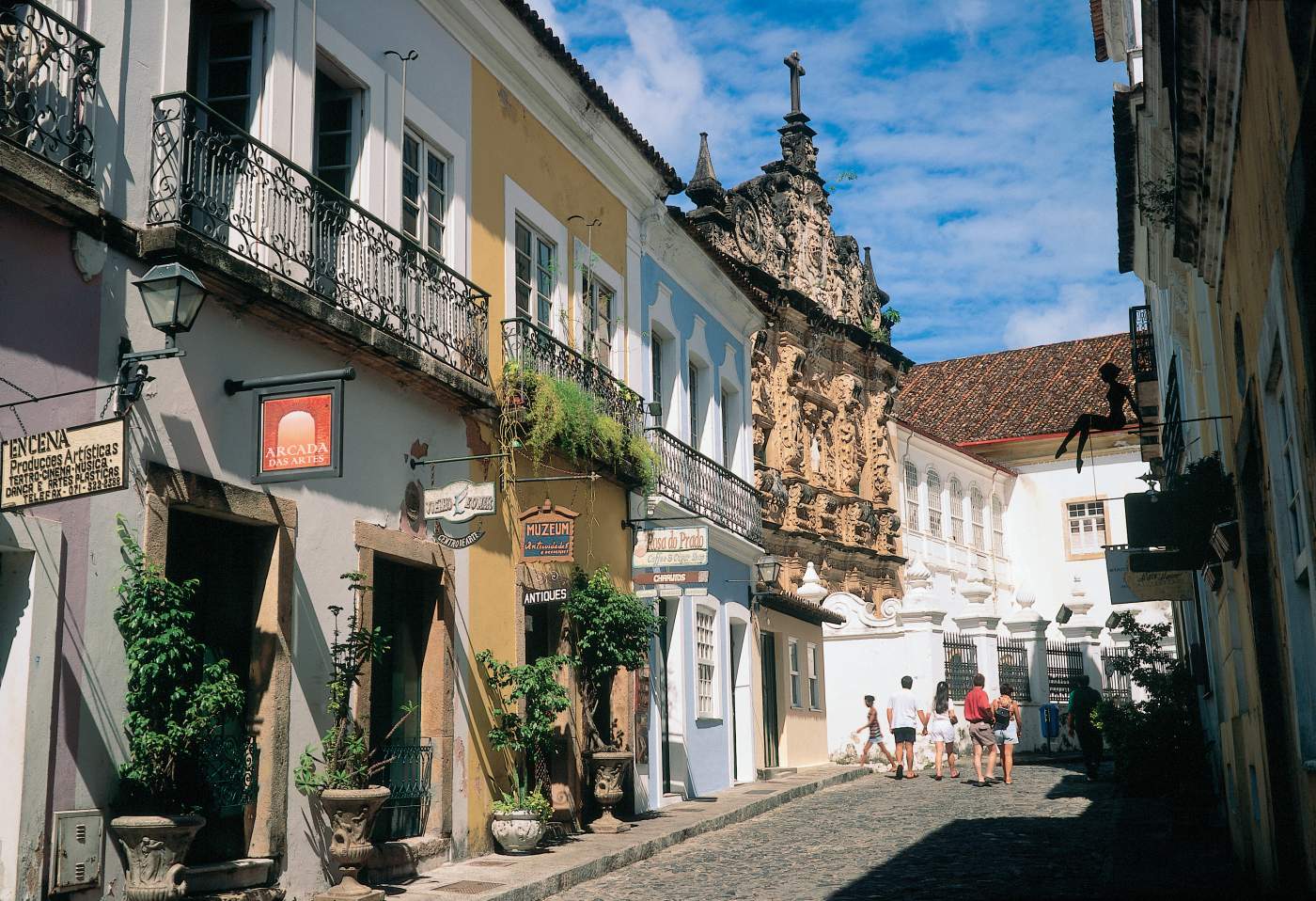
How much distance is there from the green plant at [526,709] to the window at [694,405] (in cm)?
722

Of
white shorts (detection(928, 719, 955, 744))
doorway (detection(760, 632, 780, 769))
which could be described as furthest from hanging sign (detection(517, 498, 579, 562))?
white shorts (detection(928, 719, 955, 744))

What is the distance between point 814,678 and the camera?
2428cm

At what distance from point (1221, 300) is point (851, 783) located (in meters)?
13.5

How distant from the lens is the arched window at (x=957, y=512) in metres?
40.2

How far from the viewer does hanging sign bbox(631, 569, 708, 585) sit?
1491 centimetres

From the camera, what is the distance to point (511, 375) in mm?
13117

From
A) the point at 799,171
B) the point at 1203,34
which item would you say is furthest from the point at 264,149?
the point at 799,171

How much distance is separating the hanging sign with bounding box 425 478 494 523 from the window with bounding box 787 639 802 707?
1234 cm

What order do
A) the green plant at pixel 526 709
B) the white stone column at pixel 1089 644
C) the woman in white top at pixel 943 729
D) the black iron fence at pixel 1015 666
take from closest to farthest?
1. the green plant at pixel 526 709
2. the woman in white top at pixel 943 729
3. the black iron fence at pixel 1015 666
4. the white stone column at pixel 1089 644

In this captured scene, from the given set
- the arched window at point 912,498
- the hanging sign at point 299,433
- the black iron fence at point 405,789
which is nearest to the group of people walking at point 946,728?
the black iron fence at point 405,789

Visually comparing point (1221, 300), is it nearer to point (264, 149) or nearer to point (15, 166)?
point (264, 149)

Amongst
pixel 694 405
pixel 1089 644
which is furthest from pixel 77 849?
pixel 1089 644

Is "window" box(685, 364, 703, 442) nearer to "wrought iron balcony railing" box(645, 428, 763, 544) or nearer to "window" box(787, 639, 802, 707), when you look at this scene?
"wrought iron balcony railing" box(645, 428, 763, 544)

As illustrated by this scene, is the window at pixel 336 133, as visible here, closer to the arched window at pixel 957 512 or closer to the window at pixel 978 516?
the arched window at pixel 957 512
